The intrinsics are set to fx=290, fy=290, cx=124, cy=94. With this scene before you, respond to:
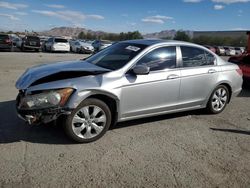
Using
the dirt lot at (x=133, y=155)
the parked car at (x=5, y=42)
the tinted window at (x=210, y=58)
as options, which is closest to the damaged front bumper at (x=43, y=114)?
the dirt lot at (x=133, y=155)

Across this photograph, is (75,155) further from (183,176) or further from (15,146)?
(183,176)

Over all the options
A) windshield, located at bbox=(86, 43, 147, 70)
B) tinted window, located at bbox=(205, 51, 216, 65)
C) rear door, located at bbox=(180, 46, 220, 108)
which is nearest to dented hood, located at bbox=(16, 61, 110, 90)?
windshield, located at bbox=(86, 43, 147, 70)

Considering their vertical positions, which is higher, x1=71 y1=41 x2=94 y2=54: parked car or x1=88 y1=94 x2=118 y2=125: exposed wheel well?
x1=71 y1=41 x2=94 y2=54: parked car

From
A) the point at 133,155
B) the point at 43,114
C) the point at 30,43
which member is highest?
the point at 30,43

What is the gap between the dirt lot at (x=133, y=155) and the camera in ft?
11.5

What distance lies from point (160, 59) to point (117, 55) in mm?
800

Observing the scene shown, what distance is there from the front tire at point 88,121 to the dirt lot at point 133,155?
15 centimetres

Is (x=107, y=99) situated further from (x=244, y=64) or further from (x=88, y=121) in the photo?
(x=244, y=64)

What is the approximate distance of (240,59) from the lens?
9.91m

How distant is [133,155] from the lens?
417 cm

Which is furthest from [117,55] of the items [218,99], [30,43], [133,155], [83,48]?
[83,48]

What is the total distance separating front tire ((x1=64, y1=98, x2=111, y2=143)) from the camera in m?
4.36

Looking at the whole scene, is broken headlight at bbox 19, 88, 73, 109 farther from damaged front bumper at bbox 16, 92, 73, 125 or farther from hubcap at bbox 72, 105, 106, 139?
hubcap at bbox 72, 105, 106, 139

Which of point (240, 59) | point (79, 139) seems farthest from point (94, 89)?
point (240, 59)
